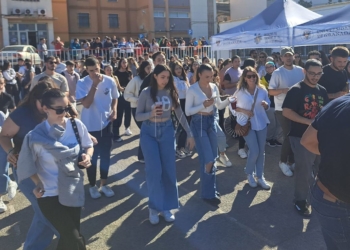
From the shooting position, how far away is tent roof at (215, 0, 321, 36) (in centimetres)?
993

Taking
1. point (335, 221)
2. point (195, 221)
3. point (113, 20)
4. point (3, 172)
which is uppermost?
point (113, 20)

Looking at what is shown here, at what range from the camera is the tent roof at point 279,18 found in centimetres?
993

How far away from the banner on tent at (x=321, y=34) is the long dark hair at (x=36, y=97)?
6.95 meters

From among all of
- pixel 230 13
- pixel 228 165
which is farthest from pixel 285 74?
pixel 230 13

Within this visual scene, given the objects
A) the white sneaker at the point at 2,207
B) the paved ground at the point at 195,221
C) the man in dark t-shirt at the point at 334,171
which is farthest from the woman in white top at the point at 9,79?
the man in dark t-shirt at the point at 334,171

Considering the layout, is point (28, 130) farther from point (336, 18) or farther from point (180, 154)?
point (336, 18)

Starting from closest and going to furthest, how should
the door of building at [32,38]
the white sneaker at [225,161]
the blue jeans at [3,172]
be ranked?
the blue jeans at [3,172] → the white sneaker at [225,161] → the door of building at [32,38]

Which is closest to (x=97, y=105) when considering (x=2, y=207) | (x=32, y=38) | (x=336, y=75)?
(x=2, y=207)

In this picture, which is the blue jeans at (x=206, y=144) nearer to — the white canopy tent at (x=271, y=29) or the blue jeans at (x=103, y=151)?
the blue jeans at (x=103, y=151)

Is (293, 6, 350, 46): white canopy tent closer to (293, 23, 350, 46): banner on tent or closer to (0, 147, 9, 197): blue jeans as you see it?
(293, 23, 350, 46): banner on tent

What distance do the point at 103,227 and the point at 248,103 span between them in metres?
2.59

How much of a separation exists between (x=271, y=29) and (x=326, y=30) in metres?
1.56

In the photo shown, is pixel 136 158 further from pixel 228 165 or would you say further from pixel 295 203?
pixel 295 203

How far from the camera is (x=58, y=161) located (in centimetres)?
302
